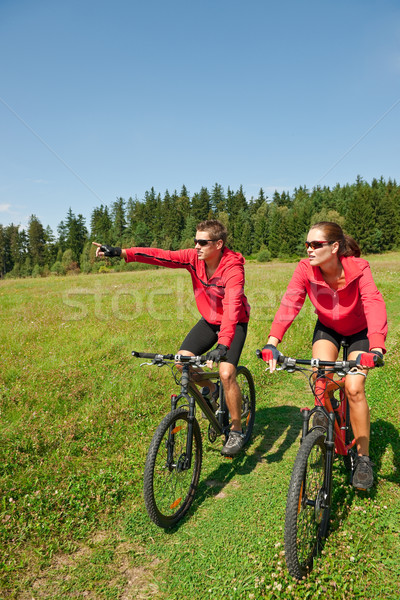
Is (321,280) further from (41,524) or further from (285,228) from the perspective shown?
(285,228)

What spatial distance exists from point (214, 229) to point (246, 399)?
2.73 metres

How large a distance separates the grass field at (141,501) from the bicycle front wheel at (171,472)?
19cm

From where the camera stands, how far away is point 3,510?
4105 millimetres

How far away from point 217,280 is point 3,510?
11.5ft

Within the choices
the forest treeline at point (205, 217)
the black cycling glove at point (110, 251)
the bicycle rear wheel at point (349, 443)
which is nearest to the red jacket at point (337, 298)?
the bicycle rear wheel at point (349, 443)

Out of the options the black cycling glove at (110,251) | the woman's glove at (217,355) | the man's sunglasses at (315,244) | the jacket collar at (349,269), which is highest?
the black cycling glove at (110,251)

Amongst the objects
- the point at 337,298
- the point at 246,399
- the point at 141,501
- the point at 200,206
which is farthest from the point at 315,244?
the point at 200,206

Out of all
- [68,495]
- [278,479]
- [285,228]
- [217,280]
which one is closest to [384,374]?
[278,479]

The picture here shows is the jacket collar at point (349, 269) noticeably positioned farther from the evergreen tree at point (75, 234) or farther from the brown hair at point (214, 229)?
the evergreen tree at point (75, 234)

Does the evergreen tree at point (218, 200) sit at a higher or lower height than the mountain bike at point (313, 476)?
higher

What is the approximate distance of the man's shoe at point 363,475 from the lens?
13.4 ft

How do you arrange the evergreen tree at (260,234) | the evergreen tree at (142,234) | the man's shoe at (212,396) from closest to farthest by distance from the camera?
1. the man's shoe at (212,396)
2. the evergreen tree at (260,234)
3. the evergreen tree at (142,234)

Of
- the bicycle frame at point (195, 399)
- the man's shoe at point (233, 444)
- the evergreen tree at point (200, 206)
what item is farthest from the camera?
the evergreen tree at point (200, 206)

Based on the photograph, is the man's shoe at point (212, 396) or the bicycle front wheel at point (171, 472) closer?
the bicycle front wheel at point (171, 472)
